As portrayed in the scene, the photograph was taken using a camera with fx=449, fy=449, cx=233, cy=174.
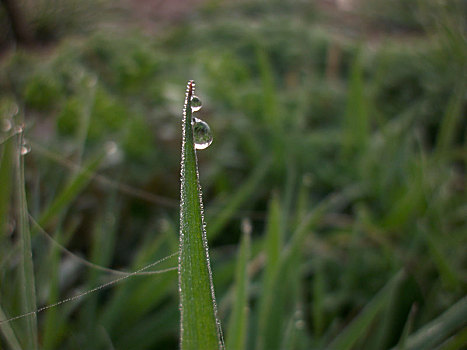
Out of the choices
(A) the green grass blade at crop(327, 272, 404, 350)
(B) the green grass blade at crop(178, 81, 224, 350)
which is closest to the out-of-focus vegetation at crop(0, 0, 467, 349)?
(A) the green grass blade at crop(327, 272, 404, 350)

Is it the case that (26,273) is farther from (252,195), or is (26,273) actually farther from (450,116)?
(450,116)

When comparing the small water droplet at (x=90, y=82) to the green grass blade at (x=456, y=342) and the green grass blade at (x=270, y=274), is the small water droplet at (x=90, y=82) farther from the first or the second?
the green grass blade at (x=456, y=342)

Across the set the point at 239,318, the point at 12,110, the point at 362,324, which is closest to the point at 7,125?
the point at 12,110

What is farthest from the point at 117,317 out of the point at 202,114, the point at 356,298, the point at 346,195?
the point at 202,114

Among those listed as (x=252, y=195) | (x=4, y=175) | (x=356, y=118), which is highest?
(x=4, y=175)

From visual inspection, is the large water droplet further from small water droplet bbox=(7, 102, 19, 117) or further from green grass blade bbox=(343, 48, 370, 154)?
green grass blade bbox=(343, 48, 370, 154)

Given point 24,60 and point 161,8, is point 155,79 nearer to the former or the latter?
point 24,60
